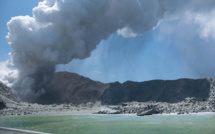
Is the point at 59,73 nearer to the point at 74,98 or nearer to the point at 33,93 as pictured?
the point at 74,98

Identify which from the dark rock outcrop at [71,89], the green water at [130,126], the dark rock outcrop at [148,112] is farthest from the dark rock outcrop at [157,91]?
the green water at [130,126]

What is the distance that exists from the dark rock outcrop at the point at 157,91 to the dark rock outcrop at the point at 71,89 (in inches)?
273

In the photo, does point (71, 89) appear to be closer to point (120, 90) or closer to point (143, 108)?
point (120, 90)

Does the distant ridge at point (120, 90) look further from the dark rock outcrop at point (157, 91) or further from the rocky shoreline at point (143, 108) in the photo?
the rocky shoreline at point (143, 108)

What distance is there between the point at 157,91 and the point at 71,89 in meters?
45.0

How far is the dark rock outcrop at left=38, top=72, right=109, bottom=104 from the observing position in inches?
4218

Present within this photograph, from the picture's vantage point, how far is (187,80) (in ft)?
333

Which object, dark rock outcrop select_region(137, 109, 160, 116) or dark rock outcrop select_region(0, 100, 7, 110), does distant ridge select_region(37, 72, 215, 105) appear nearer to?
dark rock outcrop select_region(0, 100, 7, 110)

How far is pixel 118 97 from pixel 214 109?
64112mm

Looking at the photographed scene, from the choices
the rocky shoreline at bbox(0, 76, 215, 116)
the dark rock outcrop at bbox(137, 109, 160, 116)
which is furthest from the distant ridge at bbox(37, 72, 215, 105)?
the dark rock outcrop at bbox(137, 109, 160, 116)

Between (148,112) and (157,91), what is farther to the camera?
(157,91)

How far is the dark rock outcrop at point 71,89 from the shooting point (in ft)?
351

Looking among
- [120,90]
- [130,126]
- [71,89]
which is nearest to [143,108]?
[130,126]

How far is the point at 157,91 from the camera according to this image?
103m
